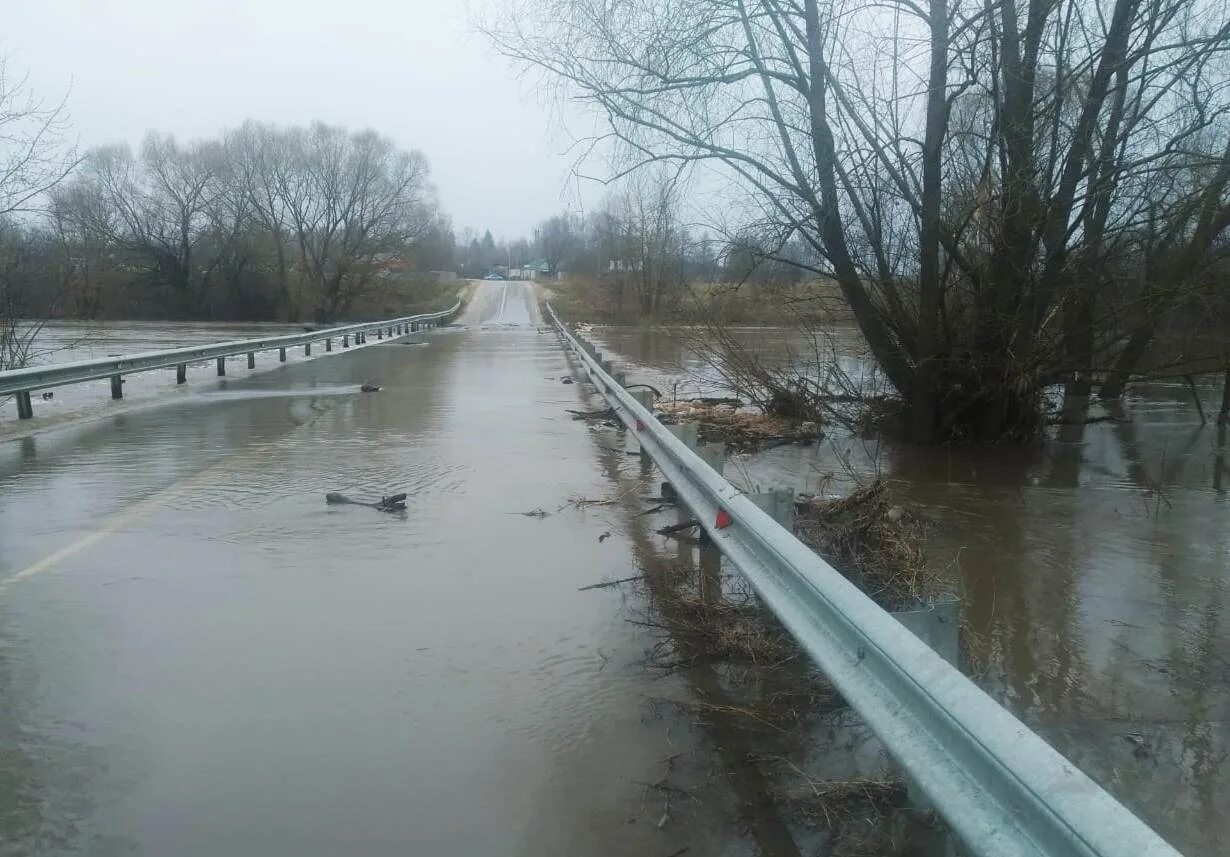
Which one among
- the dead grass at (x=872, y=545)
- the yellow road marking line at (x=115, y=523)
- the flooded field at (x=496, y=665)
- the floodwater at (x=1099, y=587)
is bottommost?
the floodwater at (x=1099, y=587)

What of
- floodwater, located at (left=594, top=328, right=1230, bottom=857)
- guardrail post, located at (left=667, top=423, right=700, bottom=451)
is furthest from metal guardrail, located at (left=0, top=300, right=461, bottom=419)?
guardrail post, located at (left=667, top=423, right=700, bottom=451)

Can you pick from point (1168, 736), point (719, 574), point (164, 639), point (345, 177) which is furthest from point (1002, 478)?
point (345, 177)

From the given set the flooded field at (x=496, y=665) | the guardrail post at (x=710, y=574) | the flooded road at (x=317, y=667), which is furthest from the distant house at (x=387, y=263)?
the guardrail post at (x=710, y=574)

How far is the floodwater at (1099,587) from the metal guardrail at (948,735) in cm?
113

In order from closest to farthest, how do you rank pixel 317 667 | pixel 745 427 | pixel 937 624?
pixel 937 624
pixel 317 667
pixel 745 427

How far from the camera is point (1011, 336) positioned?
11539 mm

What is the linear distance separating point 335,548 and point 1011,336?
8227 mm

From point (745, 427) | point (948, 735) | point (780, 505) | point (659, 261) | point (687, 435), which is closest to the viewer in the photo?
point (948, 735)

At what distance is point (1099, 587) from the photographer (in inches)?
241

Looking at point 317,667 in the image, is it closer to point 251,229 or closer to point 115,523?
point 115,523

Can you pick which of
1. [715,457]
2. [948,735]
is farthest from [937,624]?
[715,457]

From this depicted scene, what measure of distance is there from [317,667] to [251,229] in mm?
77551

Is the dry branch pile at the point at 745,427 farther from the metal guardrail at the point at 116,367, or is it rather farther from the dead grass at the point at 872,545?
the metal guardrail at the point at 116,367

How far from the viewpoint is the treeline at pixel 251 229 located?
72.6 meters
